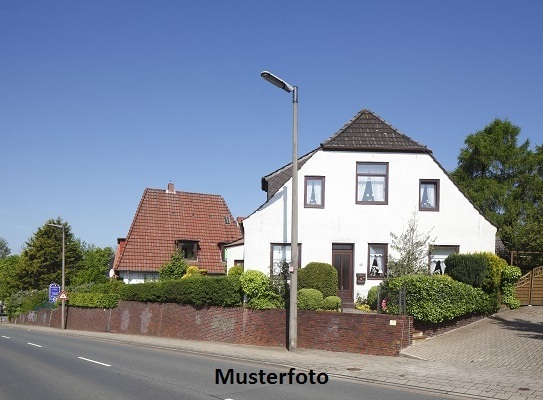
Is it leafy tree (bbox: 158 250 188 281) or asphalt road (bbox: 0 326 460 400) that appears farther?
leafy tree (bbox: 158 250 188 281)

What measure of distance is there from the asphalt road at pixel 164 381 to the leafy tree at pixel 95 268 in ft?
140

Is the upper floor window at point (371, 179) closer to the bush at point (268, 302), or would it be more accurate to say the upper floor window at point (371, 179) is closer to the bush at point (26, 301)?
the bush at point (268, 302)

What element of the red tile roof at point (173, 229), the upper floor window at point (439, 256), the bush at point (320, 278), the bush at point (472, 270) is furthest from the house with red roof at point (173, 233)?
the bush at point (472, 270)

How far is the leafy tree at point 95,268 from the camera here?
6191 centimetres

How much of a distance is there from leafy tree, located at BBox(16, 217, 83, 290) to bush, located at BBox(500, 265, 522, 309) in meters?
50.1

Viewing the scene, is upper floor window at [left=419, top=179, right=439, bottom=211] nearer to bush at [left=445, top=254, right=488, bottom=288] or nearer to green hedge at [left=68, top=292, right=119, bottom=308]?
bush at [left=445, top=254, right=488, bottom=288]

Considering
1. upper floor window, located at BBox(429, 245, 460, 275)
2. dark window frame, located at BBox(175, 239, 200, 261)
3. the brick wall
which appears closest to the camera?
the brick wall

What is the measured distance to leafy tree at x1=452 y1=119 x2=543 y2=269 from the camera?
4559 centimetres

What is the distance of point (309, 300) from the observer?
20.3m

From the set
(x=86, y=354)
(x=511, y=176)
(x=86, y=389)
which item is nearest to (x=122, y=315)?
(x=86, y=354)

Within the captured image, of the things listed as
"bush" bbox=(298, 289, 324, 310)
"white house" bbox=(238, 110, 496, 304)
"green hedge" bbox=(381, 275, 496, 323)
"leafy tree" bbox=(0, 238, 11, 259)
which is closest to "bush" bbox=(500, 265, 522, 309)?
"white house" bbox=(238, 110, 496, 304)

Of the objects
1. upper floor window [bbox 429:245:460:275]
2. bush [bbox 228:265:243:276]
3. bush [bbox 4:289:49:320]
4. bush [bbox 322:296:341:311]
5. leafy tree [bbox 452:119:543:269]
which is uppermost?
leafy tree [bbox 452:119:543:269]

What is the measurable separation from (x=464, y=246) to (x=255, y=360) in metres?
13.4

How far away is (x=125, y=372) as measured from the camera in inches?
569
